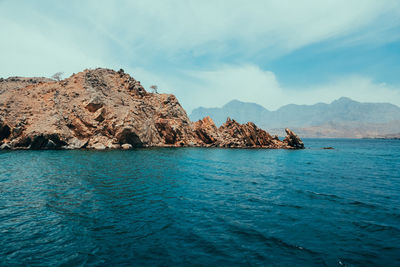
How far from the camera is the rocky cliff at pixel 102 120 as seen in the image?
214 feet

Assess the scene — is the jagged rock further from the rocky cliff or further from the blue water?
the blue water

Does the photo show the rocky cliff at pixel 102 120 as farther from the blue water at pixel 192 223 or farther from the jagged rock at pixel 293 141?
the blue water at pixel 192 223

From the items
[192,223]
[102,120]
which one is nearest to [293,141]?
[102,120]

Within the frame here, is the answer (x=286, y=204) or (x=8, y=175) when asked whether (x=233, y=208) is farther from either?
(x=8, y=175)

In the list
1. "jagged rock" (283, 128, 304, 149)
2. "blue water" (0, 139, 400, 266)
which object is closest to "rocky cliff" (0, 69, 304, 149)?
"jagged rock" (283, 128, 304, 149)

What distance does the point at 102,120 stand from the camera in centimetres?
7431

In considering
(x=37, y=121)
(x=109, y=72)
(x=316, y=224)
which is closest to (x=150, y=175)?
(x=316, y=224)

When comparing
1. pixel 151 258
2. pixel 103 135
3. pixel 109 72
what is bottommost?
pixel 151 258

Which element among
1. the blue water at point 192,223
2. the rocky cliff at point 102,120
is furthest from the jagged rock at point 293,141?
the blue water at point 192,223

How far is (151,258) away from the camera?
1100 centimetres

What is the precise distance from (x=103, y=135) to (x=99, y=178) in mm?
48396

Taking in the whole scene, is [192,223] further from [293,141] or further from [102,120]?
[293,141]

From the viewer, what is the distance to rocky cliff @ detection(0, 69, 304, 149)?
2564 inches

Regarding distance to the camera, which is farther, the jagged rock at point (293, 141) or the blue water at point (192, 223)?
the jagged rock at point (293, 141)
